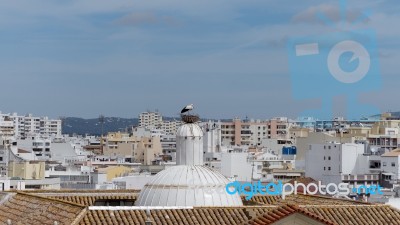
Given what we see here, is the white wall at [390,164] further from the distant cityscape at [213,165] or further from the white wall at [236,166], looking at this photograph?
the white wall at [236,166]

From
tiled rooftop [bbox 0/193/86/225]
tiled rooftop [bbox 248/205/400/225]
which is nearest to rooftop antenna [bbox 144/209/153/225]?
tiled rooftop [bbox 0/193/86/225]

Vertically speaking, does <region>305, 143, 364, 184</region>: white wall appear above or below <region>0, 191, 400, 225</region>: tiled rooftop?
below

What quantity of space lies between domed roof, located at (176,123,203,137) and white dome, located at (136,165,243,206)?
59.7 inches

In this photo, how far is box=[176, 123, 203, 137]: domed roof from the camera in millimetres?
30656

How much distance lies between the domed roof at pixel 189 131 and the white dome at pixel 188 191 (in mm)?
1516

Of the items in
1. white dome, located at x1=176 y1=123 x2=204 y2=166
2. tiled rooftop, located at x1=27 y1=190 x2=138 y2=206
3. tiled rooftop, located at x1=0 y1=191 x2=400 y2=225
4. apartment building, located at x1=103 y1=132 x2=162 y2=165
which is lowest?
apartment building, located at x1=103 y1=132 x2=162 y2=165

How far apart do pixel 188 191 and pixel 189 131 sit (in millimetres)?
2369

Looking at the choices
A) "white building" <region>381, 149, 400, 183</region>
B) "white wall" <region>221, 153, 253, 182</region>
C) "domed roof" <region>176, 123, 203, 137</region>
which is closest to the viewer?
"domed roof" <region>176, 123, 203, 137</region>

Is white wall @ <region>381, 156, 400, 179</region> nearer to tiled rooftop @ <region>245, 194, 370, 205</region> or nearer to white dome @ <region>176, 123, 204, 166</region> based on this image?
tiled rooftop @ <region>245, 194, 370, 205</region>

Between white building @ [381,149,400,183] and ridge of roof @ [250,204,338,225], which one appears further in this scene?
white building @ [381,149,400,183]

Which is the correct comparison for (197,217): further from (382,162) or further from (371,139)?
(371,139)

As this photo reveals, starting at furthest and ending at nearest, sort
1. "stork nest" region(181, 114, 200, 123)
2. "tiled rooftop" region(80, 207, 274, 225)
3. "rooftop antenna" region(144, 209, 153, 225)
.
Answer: "stork nest" region(181, 114, 200, 123) < "tiled rooftop" region(80, 207, 274, 225) < "rooftop antenna" region(144, 209, 153, 225)

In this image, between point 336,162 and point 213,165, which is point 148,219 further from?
point 213,165

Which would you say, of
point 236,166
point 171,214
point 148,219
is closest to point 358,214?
point 171,214
